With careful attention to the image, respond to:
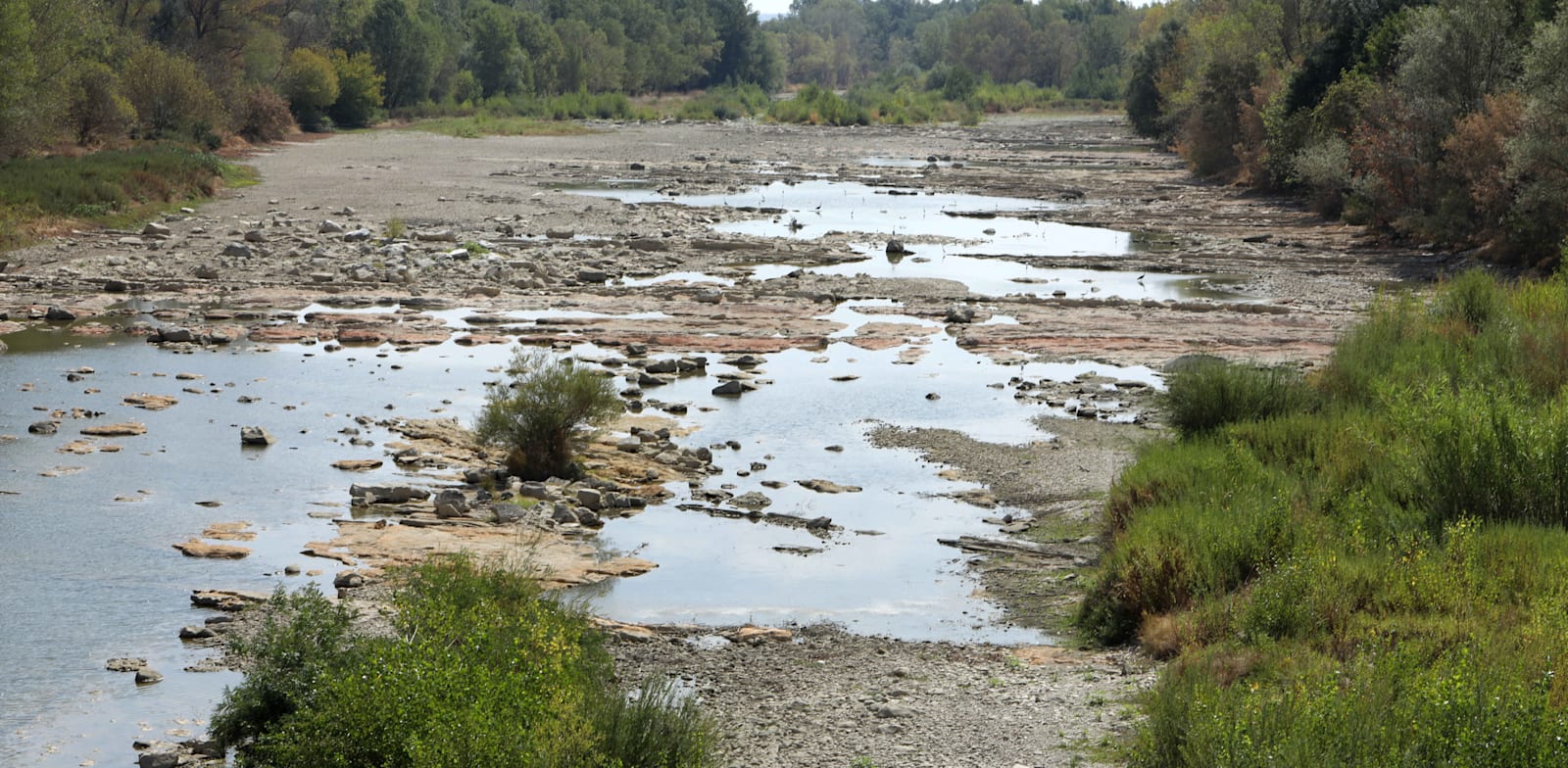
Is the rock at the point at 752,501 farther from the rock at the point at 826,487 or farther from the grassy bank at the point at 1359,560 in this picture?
the grassy bank at the point at 1359,560

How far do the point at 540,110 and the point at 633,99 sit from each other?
103 feet

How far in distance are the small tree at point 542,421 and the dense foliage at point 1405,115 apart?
20.9 m

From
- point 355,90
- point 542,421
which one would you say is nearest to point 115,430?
point 542,421

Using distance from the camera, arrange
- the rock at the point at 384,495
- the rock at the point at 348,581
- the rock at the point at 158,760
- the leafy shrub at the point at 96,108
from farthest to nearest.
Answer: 1. the leafy shrub at the point at 96,108
2. the rock at the point at 384,495
3. the rock at the point at 348,581
4. the rock at the point at 158,760

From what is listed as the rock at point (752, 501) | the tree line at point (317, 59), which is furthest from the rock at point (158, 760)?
the tree line at point (317, 59)

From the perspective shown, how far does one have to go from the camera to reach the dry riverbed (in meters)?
9.94

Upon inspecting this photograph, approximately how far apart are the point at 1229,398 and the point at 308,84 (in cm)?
6994

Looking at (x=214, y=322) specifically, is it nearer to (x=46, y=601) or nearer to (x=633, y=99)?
(x=46, y=601)

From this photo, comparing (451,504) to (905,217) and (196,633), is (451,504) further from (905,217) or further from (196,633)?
(905,217)

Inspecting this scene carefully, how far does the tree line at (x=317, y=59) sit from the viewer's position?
4094 centimetres

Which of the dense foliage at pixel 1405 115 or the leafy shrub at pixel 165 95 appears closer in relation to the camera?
the dense foliage at pixel 1405 115

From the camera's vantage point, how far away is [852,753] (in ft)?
28.1

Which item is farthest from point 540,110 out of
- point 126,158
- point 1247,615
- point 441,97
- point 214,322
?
point 1247,615

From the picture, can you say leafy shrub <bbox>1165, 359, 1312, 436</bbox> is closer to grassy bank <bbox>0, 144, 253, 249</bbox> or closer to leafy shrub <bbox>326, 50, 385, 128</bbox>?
grassy bank <bbox>0, 144, 253, 249</bbox>
